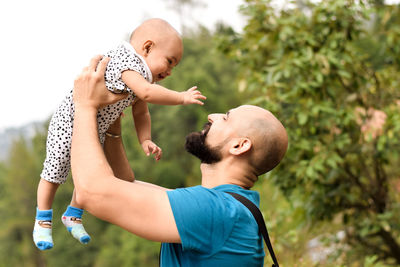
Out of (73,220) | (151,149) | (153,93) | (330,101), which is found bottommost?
(330,101)

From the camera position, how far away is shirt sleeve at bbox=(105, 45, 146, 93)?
1708 mm

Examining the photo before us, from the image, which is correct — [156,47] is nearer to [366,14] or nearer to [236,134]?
[236,134]

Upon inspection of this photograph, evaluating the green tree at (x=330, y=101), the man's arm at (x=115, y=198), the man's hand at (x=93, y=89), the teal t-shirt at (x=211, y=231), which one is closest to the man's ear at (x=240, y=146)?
the teal t-shirt at (x=211, y=231)

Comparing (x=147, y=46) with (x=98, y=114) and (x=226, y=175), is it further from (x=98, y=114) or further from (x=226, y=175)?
(x=226, y=175)

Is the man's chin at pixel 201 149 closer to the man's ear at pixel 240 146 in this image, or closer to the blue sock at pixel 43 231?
the man's ear at pixel 240 146

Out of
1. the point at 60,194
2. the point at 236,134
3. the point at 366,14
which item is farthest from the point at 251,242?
the point at 60,194

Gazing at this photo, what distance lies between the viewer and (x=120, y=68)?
1.71 metres

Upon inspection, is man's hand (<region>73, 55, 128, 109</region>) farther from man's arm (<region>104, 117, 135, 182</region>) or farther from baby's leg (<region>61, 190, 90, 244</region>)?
baby's leg (<region>61, 190, 90, 244</region>)

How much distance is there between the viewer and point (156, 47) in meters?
1.82

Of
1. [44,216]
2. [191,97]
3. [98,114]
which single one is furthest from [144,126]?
[44,216]

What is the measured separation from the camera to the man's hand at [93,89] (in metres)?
1.63

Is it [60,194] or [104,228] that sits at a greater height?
[60,194]

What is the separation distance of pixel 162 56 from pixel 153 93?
23 centimetres

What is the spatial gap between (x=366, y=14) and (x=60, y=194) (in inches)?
926
